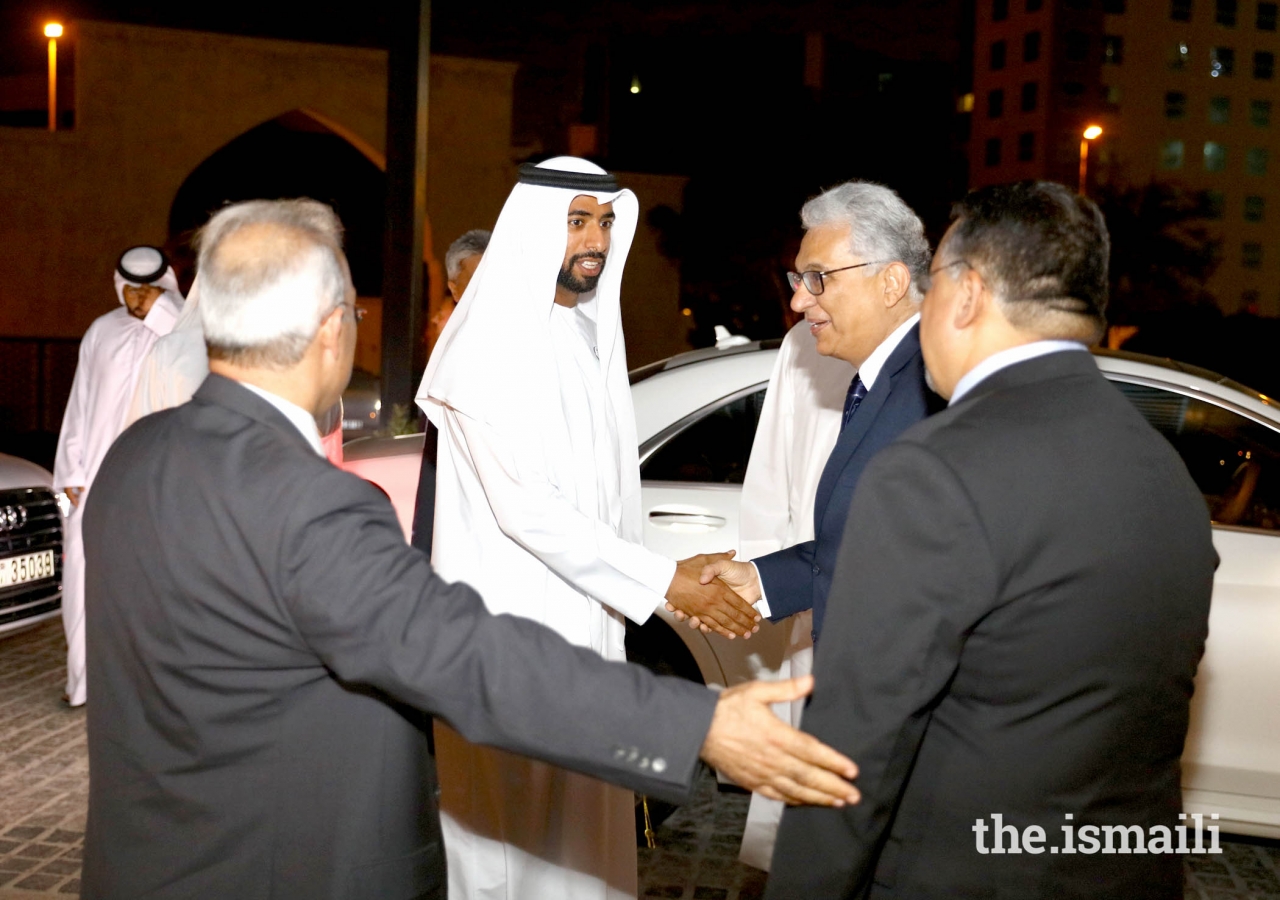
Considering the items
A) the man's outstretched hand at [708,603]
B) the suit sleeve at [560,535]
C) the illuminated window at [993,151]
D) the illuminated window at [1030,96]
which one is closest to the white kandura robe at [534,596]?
the suit sleeve at [560,535]

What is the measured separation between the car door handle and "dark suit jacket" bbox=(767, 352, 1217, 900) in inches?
108

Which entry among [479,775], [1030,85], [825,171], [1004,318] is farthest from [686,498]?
[1030,85]

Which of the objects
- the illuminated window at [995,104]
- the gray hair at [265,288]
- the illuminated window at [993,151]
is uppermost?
the illuminated window at [995,104]

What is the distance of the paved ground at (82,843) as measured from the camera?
4.36m

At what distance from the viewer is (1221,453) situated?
470cm

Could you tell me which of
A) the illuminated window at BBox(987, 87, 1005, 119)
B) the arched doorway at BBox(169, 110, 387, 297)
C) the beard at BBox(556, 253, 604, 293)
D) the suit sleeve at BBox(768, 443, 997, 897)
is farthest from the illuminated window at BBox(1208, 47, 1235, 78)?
the suit sleeve at BBox(768, 443, 997, 897)

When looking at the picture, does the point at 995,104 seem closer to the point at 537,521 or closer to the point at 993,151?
the point at 993,151

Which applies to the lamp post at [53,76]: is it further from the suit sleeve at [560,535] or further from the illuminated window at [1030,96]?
the illuminated window at [1030,96]

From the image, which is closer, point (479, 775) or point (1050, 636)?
point (1050, 636)

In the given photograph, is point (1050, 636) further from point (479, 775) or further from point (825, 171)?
point (825, 171)

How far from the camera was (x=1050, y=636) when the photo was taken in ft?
6.33

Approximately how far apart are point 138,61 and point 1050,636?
21478mm

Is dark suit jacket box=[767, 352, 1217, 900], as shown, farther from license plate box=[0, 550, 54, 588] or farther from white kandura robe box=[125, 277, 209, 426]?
license plate box=[0, 550, 54, 588]

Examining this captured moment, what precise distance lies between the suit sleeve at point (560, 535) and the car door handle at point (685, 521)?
1175 millimetres
